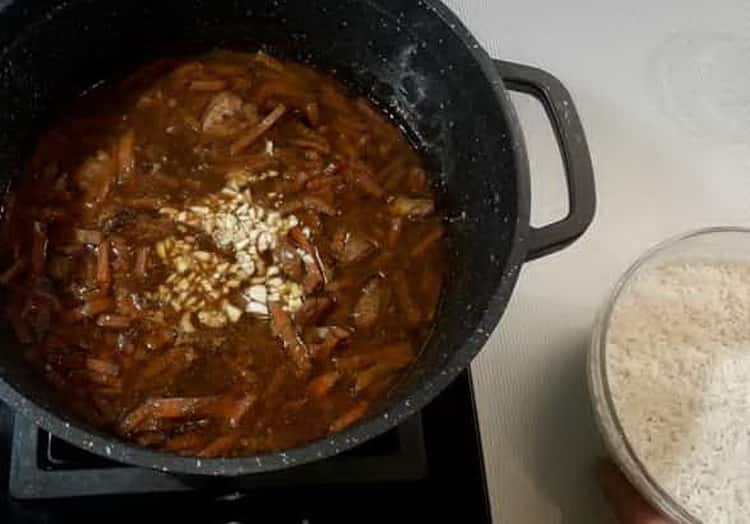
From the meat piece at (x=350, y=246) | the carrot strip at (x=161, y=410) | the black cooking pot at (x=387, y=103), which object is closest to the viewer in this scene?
the black cooking pot at (x=387, y=103)

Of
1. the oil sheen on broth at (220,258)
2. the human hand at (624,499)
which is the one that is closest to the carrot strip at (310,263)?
the oil sheen on broth at (220,258)

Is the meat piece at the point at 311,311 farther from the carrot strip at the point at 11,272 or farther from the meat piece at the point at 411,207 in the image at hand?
the carrot strip at the point at 11,272

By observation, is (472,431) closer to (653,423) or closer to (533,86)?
(653,423)

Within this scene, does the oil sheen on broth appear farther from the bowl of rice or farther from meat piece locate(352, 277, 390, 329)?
the bowl of rice

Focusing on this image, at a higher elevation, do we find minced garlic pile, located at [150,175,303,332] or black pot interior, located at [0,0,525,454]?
black pot interior, located at [0,0,525,454]

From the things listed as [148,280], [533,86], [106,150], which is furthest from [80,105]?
[533,86]

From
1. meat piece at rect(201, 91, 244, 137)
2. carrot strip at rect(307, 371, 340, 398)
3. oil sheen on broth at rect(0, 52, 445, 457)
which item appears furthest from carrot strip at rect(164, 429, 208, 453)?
meat piece at rect(201, 91, 244, 137)

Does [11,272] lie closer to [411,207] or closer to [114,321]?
[114,321]
